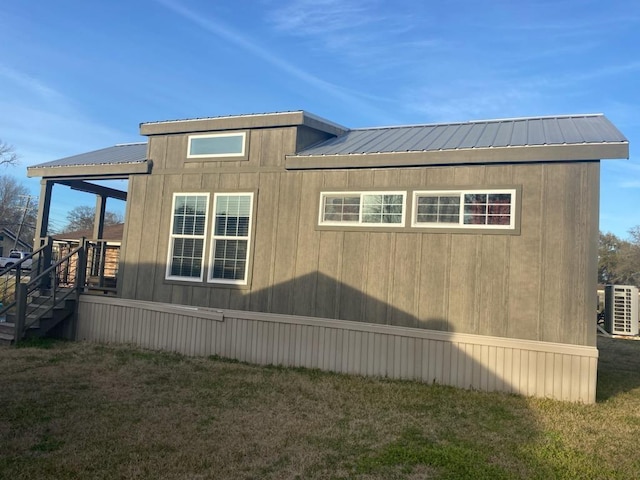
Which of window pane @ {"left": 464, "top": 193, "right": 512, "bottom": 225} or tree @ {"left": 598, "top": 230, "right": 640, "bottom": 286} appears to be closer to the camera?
window pane @ {"left": 464, "top": 193, "right": 512, "bottom": 225}

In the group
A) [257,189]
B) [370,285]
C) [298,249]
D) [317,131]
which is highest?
[317,131]

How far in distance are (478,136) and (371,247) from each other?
2457 millimetres

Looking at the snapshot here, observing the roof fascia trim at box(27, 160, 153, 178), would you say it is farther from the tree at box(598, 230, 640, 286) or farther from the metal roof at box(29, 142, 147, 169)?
the tree at box(598, 230, 640, 286)

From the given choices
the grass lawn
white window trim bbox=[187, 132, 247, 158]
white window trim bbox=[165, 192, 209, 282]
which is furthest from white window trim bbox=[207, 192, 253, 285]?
the grass lawn

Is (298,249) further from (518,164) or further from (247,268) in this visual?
(518,164)

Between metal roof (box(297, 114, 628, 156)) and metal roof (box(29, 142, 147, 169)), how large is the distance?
4097 millimetres

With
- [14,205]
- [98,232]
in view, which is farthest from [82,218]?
[98,232]

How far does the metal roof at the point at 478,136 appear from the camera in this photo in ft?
22.6

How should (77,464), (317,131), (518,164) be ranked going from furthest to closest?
(317,131) → (518,164) → (77,464)

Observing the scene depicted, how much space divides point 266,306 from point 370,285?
1.83m

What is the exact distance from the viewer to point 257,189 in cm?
859

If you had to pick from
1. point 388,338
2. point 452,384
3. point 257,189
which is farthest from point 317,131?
point 452,384

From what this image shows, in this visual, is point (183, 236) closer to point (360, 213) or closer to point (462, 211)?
point (360, 213)

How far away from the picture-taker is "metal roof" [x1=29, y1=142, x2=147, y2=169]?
1023 cm
